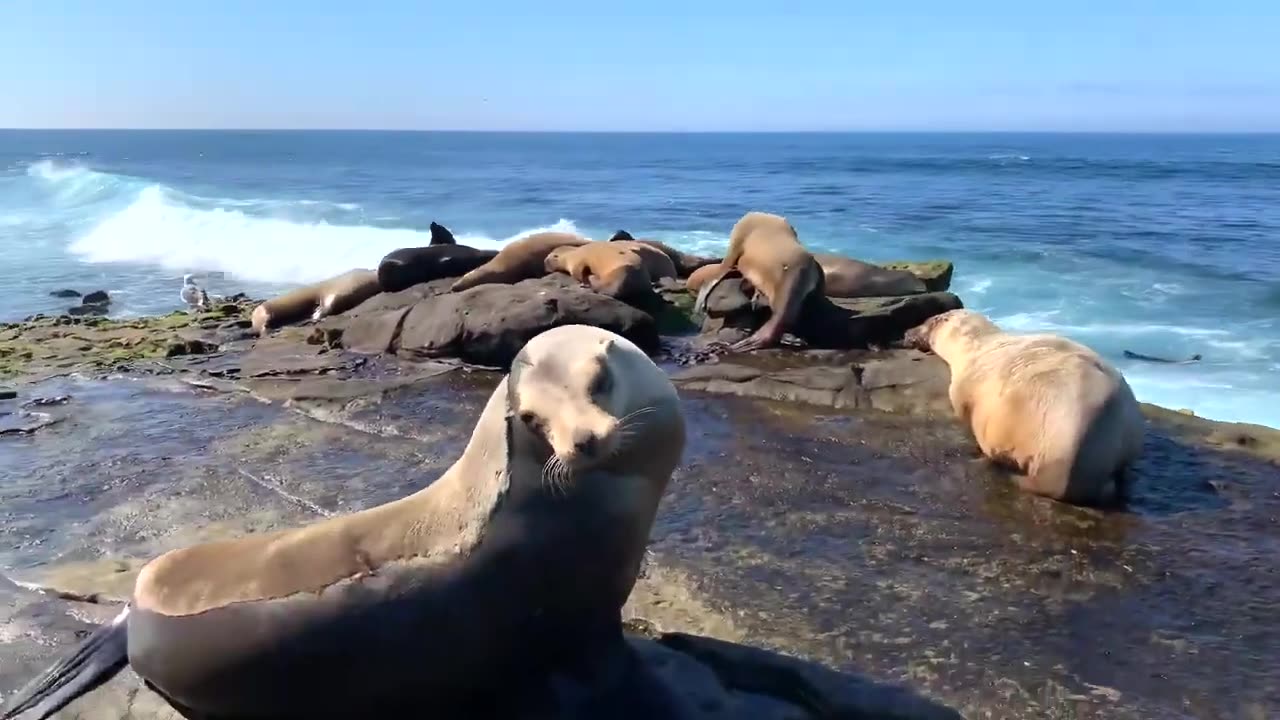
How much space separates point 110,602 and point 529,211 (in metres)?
38.1

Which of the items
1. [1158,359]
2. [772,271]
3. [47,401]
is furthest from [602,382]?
[1158,359]

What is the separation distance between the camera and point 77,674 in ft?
11.5

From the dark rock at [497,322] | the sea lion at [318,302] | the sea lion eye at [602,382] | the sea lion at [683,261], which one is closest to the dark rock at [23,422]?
the dark rock at [497,322]

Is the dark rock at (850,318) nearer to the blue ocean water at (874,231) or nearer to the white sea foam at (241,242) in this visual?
the blue ocean water at (874,231)

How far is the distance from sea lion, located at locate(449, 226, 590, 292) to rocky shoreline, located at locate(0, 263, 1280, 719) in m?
1.84

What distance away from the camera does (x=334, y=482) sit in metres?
5.88

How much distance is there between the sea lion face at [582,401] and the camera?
3262mm

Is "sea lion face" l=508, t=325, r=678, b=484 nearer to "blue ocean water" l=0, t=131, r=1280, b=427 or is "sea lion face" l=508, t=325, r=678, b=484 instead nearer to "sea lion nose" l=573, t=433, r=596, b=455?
"sea lion nose" l=573, t=433, r=596, b=455

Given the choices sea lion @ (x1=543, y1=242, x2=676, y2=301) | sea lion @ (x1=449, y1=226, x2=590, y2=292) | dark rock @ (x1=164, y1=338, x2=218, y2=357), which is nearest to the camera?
sea lion @ (x1=543, y1=242, x2=676, y2=301)

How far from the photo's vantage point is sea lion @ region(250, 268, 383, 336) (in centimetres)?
1201

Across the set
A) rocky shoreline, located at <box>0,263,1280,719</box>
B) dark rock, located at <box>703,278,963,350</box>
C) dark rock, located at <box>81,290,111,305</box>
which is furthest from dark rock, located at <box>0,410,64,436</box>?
dark rock, located at <box>81,290,111,305</box>

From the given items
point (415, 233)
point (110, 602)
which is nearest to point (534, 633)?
point (110, 602)

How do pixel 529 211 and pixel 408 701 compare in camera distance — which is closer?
pixel 408 701

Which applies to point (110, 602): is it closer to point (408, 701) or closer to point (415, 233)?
point (408, 701)
